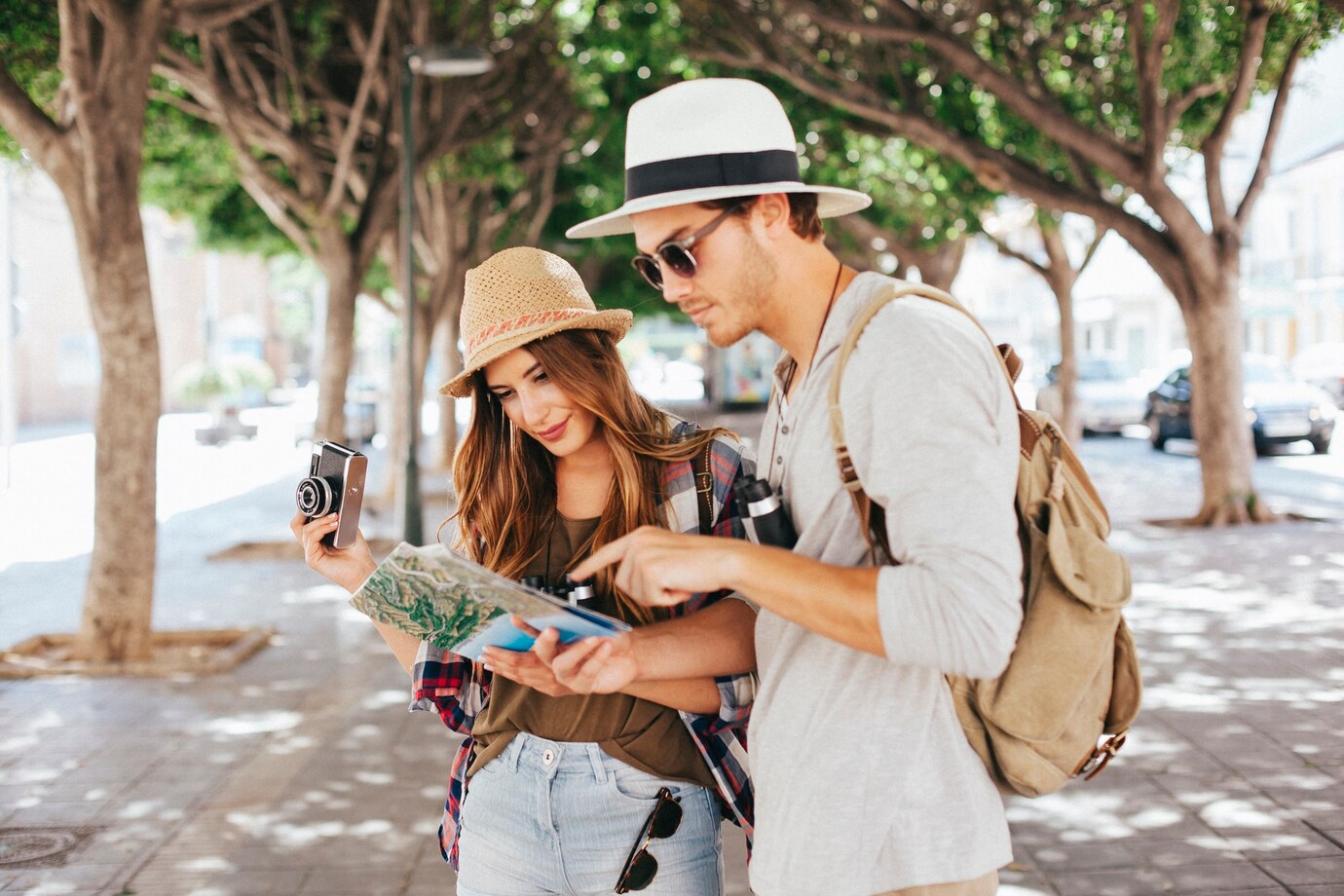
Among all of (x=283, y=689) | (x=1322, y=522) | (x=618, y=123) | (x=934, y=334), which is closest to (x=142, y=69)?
(x=283, y=689)

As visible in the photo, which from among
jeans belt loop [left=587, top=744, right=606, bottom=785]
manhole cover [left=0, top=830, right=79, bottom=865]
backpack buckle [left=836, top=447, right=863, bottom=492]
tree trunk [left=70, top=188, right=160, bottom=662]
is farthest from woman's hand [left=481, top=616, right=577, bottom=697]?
tree trunk [left=70, top=188, right=160, bottom=662]

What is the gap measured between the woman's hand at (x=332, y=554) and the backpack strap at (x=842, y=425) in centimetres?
112

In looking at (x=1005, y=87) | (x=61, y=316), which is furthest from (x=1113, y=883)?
(x=61, y=316)

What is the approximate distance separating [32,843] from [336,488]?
3.79 meters

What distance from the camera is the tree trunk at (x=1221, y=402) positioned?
1348 cm

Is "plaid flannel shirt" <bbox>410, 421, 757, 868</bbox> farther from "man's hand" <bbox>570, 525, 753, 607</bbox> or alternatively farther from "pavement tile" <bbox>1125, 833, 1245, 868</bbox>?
"pavement tile" <bbox>1125, 833, 1245, 868</bbox>

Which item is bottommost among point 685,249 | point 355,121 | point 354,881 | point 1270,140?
point 354,881

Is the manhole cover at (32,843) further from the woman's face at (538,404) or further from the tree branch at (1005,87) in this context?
the tree branch at (1005,87)

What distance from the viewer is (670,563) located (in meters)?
1.84

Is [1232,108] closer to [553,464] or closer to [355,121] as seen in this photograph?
[355,121]

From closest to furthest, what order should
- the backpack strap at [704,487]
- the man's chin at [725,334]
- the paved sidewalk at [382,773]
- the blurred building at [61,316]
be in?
the man's chin at [725,334] → the backpack strap at [704,487] → the paved sidewalk at [382,773] → the blurred building at [61,316]

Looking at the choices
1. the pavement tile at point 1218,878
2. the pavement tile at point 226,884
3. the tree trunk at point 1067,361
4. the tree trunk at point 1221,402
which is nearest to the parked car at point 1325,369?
A: the tree trunk at point 1067,361

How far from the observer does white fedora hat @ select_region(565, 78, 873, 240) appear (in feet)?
6.59

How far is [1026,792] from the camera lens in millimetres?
1910
